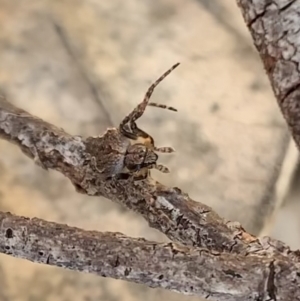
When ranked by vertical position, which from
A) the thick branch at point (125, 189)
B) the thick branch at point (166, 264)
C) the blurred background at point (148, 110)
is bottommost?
the thick branch at point (166, 264)

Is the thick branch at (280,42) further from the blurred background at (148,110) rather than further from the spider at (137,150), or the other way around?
the blurred background at (148,110)

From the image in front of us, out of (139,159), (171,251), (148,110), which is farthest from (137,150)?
(148,110)

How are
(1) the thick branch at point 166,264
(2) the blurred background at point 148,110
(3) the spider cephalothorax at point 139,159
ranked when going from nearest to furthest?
(1) the thick branch at point 166,264 < (3) the spider cephalothorax at point 139,159 < (2) the blurred background at point 148,110

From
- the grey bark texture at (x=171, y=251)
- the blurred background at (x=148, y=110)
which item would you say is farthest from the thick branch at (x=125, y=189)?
the blurred background at (x=148, y=110)

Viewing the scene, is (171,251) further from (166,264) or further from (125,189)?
(125,189)

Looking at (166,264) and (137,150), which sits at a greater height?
(137,150)

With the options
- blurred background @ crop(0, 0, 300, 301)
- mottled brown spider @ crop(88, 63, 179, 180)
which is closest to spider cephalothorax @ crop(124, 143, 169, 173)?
mottled brown spider @ crop(88, 63, 179, 180)

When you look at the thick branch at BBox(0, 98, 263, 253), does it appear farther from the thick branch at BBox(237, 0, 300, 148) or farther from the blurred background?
the blurred background

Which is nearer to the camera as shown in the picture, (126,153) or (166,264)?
(166,264)
